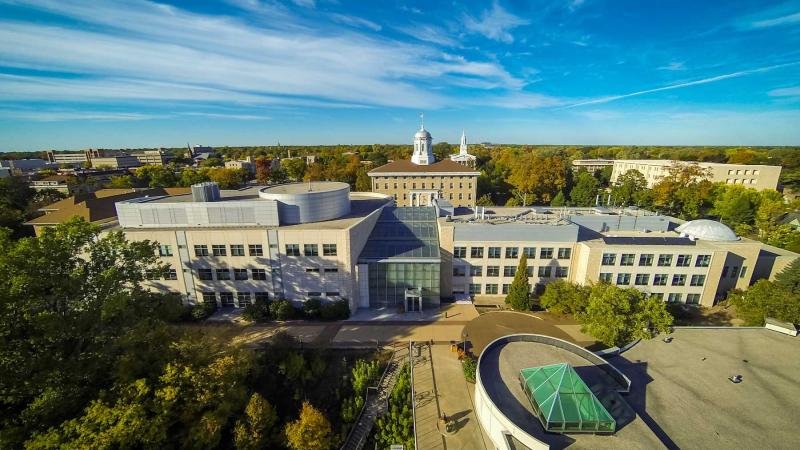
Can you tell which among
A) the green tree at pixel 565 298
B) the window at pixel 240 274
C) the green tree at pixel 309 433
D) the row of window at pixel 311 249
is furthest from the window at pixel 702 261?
the window at pixel 240 274

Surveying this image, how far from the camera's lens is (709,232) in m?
42.7

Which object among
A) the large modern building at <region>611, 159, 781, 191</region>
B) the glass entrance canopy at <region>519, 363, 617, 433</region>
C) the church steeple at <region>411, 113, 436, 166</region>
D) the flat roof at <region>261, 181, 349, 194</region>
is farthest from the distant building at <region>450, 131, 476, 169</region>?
the glass entrance canopy at <region>519, 363, 617, 433</region>

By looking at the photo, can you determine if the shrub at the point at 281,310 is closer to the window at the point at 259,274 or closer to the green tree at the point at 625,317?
the window at the point at 259,274

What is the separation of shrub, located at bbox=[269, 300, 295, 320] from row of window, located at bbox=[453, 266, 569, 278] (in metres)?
21.3

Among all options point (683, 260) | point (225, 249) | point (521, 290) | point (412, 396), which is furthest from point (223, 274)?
point (683, 260)

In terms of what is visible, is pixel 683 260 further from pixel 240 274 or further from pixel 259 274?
pixel 240 274

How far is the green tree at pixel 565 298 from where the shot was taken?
3666 cm

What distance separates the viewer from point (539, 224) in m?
41.8

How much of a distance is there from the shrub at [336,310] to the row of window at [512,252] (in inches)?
611

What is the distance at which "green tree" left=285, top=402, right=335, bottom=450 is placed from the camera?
22109 millimetres

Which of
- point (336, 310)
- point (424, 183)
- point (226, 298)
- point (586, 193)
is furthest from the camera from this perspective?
point (424, 183)

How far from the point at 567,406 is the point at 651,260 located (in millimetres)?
29262

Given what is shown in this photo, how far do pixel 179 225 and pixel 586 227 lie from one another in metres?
55.9

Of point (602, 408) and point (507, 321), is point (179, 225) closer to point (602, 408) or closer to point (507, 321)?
point (507, 321)
